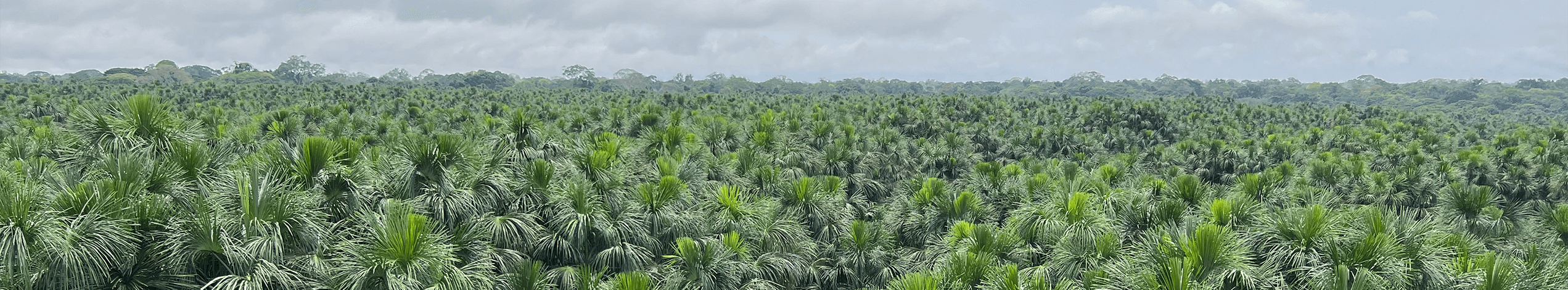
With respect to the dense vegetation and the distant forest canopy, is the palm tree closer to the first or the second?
the dense vegetation

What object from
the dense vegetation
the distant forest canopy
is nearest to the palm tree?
the dense vegetation

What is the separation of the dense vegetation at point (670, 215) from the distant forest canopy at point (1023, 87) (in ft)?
257

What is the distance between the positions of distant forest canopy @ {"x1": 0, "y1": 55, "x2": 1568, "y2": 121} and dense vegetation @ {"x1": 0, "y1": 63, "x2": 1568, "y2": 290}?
7820 cm

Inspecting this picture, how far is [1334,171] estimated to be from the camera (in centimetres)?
2864

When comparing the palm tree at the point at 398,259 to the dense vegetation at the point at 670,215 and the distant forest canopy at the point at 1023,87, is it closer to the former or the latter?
the dense vegetation at the point at 670,215

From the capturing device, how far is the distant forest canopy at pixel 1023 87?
11756 centimetres

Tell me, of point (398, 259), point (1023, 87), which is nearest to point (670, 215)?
point (398, 259)

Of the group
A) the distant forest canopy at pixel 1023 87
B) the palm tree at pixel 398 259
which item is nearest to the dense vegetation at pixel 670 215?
the palm tree at pixel 398 259

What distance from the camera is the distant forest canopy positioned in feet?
386

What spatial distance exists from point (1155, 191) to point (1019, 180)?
16.3 ft

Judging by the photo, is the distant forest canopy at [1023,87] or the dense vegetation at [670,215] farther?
the distant forest canopy at [1023,87]

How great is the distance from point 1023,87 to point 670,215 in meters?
186

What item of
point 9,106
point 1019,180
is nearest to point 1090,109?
point 1019,180

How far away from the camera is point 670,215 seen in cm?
1678
